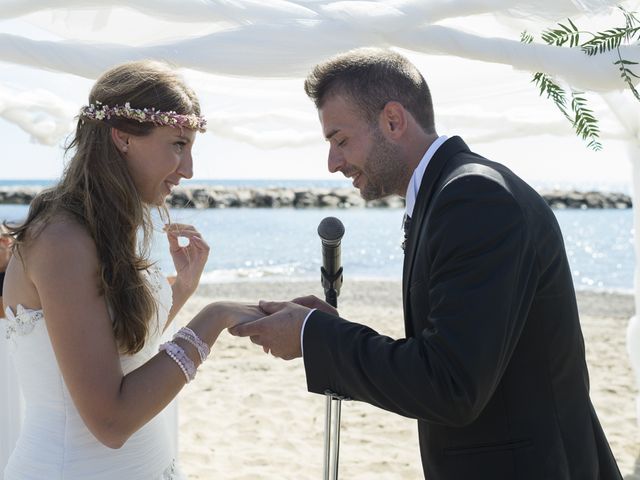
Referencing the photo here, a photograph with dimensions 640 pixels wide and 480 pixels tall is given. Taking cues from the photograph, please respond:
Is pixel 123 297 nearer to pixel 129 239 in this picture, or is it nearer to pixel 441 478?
pixel 129 239

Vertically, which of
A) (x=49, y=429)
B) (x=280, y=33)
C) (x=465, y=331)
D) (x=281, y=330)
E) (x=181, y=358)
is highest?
(x=280, y=33)

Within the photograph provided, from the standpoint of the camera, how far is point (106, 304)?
1990 millimetres

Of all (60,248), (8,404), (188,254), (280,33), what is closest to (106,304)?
(60,248)

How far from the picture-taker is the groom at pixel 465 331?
5.41 ft

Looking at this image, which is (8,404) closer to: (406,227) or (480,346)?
(406,227)

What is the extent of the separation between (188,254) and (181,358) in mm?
726

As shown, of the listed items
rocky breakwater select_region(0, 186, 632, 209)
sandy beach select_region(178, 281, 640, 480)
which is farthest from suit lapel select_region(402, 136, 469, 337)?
rocky breakwater select_region(0, 186, 632, 209)

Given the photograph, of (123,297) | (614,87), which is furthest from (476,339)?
(614,87)

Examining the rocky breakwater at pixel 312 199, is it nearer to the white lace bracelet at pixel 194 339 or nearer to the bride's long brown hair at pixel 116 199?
the bride's long brown hair at pixel 116 199

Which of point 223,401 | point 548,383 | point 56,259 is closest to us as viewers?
point 548,383

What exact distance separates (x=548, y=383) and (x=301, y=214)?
43.7 meters

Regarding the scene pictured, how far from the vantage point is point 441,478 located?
1.88 m

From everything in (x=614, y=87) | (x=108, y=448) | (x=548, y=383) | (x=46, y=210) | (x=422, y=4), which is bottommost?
(x=108, y=448)

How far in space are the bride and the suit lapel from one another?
1.58 ft
